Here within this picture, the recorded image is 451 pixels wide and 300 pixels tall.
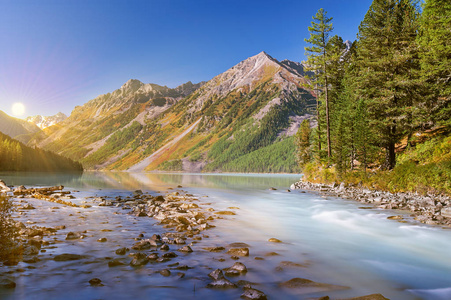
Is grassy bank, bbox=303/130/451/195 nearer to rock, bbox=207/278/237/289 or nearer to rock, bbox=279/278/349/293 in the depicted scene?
rock, bbox=279/278/349/293

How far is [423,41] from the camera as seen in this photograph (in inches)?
1088

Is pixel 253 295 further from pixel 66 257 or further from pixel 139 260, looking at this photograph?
pixel 66 257

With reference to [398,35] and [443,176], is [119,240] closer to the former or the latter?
[443,176]

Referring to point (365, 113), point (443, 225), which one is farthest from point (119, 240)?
point (365, 113)

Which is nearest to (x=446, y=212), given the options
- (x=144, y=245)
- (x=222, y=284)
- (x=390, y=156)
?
(x=390, y=156)

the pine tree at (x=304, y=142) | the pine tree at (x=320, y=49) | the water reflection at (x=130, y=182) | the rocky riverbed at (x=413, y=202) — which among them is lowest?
the water reflection at (x=130, y=182)

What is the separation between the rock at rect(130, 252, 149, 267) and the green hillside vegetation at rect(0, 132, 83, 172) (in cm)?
13663

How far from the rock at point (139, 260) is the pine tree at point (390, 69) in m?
30.0

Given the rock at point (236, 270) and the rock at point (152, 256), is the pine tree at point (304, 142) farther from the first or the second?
the rock at point (152, 256)

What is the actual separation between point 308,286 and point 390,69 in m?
32.4

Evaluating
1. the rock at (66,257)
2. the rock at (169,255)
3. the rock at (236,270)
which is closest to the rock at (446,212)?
the rock at (236,270)

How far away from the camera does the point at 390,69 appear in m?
30.7

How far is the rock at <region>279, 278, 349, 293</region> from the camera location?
21.5ft

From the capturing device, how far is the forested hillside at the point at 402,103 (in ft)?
81.8
